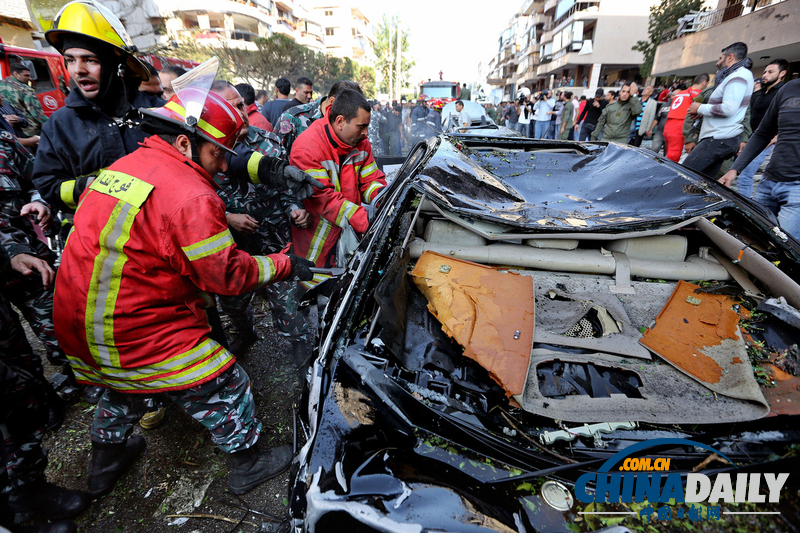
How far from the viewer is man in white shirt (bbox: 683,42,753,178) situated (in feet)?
11.6

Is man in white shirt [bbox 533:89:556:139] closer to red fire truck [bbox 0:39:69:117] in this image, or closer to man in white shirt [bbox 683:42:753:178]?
man in white shirt [bbox 683:42:753:178]

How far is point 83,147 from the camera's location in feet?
6.22

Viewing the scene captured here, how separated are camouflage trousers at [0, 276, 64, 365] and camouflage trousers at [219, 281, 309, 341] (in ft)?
3.03

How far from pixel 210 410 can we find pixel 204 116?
4.16 ft

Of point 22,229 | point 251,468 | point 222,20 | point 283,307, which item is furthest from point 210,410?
point 222,20

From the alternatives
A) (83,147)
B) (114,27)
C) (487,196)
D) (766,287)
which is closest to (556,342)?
(487,196)

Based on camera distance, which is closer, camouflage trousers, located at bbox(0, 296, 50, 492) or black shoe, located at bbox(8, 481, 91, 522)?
camouflage trousers, located at bbox(0, 296, 50, 492)

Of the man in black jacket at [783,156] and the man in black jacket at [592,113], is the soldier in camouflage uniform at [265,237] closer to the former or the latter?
the man in black jacket at [783,156]

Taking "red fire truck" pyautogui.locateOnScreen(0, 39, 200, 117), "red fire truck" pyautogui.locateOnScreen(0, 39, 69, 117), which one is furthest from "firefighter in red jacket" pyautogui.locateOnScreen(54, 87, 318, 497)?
"red fire truck" pyautogui.locateOnScreen(0, 39, 69, 117)

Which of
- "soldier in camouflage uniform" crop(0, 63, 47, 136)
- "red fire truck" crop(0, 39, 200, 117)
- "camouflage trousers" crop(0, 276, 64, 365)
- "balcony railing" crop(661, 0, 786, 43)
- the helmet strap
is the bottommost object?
"camouflage trousers" crop(0, 276, 64, 365)

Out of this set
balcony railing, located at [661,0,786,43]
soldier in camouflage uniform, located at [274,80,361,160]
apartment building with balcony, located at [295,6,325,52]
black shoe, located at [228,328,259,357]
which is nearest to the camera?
black shoe, located at [228,328,259,357]

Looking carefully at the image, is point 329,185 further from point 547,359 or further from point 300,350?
point 547,359

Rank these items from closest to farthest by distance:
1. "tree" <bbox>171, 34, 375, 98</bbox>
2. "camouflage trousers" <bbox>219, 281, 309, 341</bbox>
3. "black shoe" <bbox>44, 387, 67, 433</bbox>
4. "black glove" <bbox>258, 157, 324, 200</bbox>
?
"black shoe" <bbox>44, 387, 67, 433</bbox> < "black glove" <bbox>258, 157, 324, 200</bbox> < "camouflage trousers" <bbox>219, 281, 309, 341</bbox> < "tree" <bbox>171, 34, 375, 98</bbox>

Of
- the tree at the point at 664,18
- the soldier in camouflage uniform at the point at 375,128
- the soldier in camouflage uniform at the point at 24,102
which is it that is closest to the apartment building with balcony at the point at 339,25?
the tree at the point at 664,18
